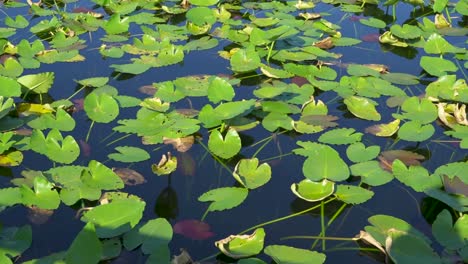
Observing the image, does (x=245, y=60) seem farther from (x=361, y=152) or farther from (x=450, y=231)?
(x=450, y=231)

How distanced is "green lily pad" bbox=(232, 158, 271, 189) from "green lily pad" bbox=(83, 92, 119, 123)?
53 cm

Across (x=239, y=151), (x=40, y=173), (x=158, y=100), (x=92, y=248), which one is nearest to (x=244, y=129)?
(x=239, y=151)

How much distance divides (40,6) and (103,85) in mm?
1122

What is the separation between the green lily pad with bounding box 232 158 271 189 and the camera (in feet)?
5.15

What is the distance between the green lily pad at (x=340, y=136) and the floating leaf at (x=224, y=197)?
0.38 meters

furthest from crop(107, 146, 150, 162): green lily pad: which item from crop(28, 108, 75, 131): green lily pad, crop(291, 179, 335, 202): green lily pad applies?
crop(291, 179, 335, 202): green lily pad

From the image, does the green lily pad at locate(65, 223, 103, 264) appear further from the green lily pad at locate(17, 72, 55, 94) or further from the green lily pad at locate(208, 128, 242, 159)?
the green lily pad at locate(17, 72, 55, 94)

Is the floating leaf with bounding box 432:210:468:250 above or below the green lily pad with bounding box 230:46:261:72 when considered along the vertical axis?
above

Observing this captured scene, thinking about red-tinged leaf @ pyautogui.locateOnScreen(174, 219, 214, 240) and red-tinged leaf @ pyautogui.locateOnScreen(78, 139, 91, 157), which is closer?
red-tinged leaf @ pyautogui.locateOnScreen(174, 219, 214, 240)

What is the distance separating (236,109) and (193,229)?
49 cm

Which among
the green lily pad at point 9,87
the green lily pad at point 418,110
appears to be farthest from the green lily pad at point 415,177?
the green lily pad at point 9,87

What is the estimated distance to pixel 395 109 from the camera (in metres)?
2.05

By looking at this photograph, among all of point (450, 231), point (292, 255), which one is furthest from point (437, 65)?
point (292, 255)

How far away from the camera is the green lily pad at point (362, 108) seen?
1.96 metres
